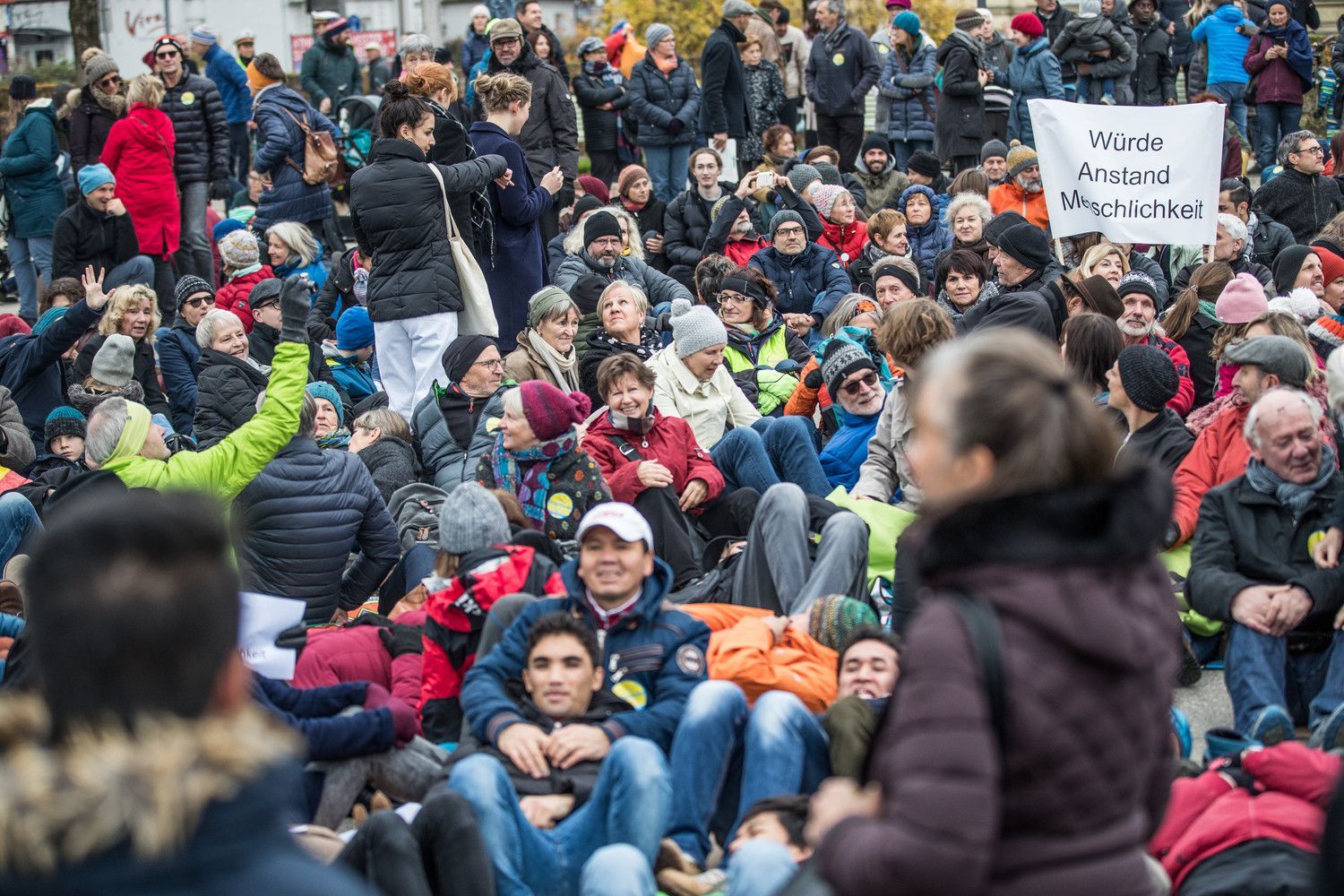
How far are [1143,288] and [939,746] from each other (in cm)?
648

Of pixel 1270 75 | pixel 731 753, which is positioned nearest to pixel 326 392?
pixel 731 753

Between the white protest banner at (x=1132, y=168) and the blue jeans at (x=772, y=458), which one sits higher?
the white protest banner at (x=1132, y=168)

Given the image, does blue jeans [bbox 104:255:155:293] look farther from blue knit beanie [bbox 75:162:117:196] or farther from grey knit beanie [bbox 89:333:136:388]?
grey knit beanie [bbox 89:333:136:388]

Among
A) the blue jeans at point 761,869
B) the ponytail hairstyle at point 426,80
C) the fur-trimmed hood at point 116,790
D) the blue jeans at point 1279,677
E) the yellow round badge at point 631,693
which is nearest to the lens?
the fur-trimmed hood at point 116,790

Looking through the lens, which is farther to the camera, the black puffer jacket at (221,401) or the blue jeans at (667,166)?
the blue jeans at (667,166)

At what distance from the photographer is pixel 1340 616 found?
5.39 metres

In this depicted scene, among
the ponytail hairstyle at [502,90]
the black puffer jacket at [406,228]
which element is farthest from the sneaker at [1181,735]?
the ponytail hairstyle at [502,90]

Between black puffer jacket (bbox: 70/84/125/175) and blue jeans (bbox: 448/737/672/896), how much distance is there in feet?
35.2

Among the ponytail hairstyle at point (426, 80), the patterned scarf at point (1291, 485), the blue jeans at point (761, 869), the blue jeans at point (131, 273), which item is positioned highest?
the ponytail hairstyle at point (426, 80)

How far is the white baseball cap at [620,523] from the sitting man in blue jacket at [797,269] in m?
5.81

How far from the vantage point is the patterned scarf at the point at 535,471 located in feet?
22.2

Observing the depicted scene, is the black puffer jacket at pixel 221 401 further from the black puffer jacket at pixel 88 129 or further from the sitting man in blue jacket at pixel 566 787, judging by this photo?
the black puffer jacket at pixel 88 129

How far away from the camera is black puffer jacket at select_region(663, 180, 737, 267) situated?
12695 millimetres

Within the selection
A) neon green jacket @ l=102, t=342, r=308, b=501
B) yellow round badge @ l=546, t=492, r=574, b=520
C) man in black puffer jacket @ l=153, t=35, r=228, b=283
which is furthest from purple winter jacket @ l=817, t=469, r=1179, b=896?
man in black puffer jacket @ l=153, t=35, r=228, b=283
